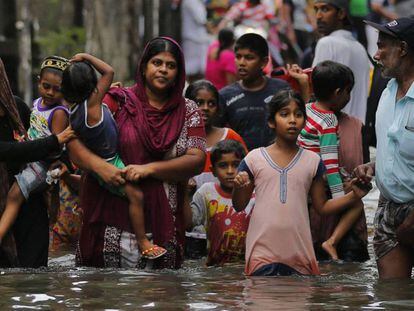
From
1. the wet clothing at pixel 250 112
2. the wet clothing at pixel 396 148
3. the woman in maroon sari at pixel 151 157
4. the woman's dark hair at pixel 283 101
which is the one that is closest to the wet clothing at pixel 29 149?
the woman in maroon sari at pixel 151 157

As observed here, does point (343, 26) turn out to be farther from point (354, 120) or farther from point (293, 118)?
point (293, 118)

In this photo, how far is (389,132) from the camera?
8586 mm

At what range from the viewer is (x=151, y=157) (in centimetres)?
906

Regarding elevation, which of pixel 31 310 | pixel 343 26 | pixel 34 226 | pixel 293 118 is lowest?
pixel 31 310

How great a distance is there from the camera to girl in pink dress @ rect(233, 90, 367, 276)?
9.19 metres

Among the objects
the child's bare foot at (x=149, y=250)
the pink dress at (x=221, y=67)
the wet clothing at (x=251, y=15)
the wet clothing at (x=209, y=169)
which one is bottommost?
the child's bare foot at (x=149, y=250)

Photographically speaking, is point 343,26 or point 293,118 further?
point 343,26

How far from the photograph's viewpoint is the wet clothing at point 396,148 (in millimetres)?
8508

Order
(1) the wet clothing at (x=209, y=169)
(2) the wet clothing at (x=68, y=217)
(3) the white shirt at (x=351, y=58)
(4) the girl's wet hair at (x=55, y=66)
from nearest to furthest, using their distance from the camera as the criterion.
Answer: (4) the girl's wet hair at (x=55, y=66) → (1) the wet clothing at (x=209, y=169) → (2) the wet clothing at (x=68, y=217) → (3) the white shirt at (x=351, y=58)

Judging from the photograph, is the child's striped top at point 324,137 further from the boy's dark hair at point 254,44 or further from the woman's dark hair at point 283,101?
the boy's dark hair at point 254,44

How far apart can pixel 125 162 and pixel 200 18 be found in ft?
47.4

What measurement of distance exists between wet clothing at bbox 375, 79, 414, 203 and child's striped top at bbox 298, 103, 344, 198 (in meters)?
1.71

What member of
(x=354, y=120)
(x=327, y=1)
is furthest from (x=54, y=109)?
(x=327, y=1)

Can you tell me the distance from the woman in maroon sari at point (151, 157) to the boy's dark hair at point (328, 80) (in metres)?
1.79
